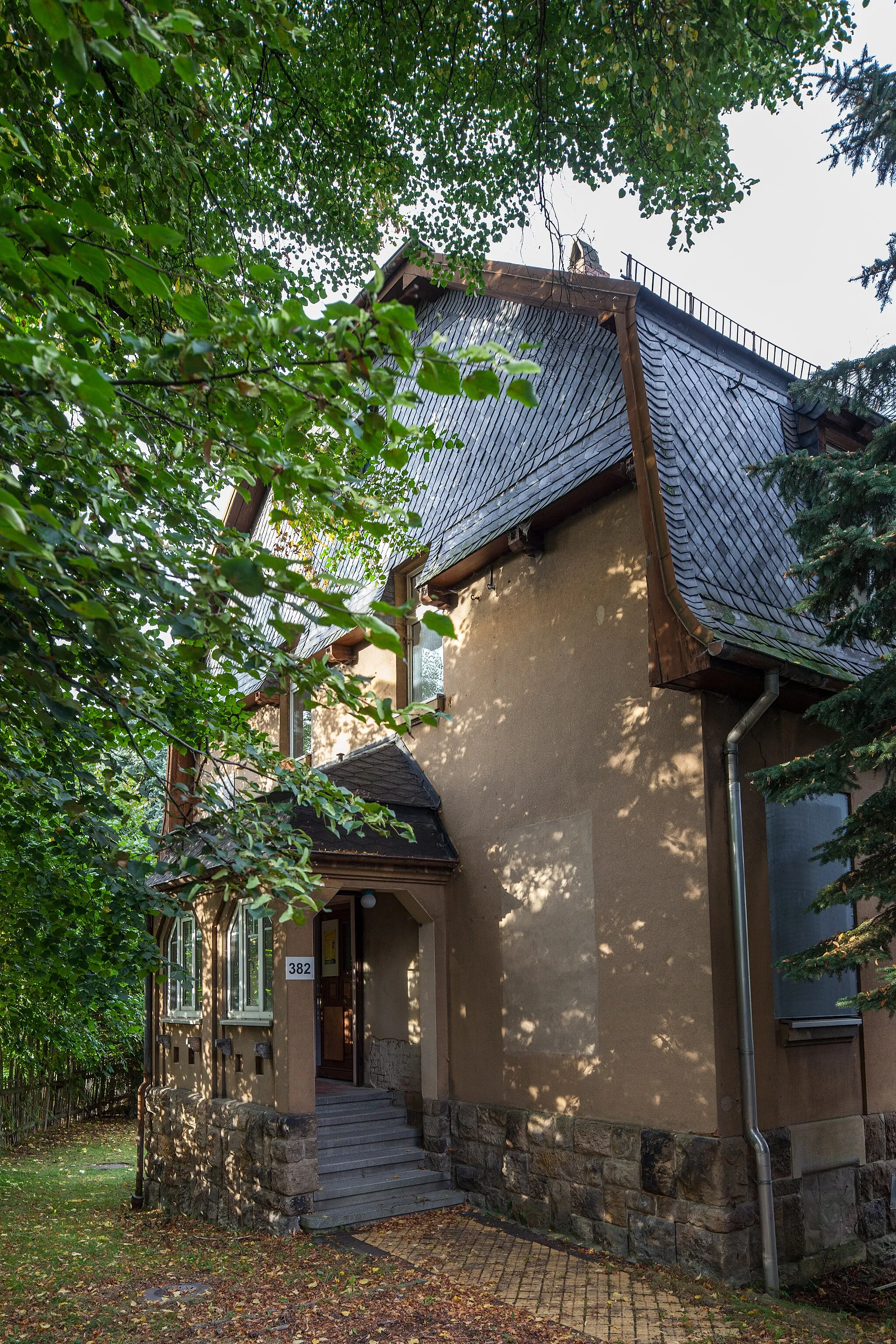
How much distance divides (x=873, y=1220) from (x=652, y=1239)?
217cm

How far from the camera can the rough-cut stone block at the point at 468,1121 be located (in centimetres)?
1000

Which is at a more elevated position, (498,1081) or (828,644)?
(828,644)

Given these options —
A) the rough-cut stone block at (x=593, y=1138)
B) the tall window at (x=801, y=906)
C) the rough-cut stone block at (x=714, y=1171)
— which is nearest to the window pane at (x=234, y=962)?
the rough-cut stone block at (x=593, y=1138)

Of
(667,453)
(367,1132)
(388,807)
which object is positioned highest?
(667,453)

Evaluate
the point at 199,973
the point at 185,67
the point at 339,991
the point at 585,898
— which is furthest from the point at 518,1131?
the point at 185,67

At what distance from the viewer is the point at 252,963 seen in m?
10.9

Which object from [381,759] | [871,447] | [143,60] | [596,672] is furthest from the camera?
[381,759]

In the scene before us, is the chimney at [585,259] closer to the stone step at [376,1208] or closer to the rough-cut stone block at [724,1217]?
the rough-cut stone block at [724,1217]

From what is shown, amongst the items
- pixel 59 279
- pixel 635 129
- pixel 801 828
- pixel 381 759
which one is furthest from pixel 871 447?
pixel 381 759

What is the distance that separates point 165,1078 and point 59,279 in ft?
39.2

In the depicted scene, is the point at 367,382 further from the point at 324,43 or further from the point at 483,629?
the point at 483,629

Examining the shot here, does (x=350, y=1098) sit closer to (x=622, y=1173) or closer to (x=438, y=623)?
(x=622, y=1173)

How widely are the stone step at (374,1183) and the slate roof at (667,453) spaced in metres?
6.06

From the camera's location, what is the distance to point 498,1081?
9.87 meters
